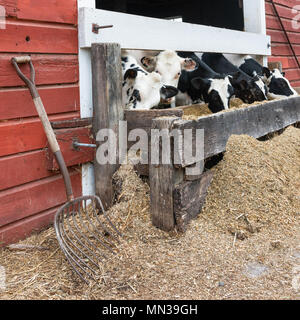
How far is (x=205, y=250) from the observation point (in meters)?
2.60

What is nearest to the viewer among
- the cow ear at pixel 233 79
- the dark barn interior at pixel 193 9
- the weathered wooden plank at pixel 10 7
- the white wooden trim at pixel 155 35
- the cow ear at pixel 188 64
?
the weathered wooden plank at pixel 10 7

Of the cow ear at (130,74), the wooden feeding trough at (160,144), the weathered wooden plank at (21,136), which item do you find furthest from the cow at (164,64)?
the weathered wooden plank at (21,136)

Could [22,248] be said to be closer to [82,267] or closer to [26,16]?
[82,267]

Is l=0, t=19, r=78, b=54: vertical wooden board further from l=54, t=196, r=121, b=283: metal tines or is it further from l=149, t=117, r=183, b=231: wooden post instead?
l=54, t=196, r=121, b=283: metal tines

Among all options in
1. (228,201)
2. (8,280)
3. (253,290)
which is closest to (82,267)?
(8,280)

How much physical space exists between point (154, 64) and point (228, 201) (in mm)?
1769

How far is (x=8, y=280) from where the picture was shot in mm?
2281

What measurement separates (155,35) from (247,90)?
5.02 feet

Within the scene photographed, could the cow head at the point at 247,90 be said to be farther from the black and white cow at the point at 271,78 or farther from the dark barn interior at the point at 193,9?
the dark barn interior at the point at 193,9

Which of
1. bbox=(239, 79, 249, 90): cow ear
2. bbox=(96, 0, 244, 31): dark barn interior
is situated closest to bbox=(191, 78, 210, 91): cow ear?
bbox=(239, 79, 249, 90): cow ear

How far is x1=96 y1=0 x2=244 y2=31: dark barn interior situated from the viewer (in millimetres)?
8250

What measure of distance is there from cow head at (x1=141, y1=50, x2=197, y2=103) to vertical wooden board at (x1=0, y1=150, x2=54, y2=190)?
1.77 m

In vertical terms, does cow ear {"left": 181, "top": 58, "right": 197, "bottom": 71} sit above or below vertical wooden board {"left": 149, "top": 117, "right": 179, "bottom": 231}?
above

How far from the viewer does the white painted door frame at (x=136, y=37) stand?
120 inches
